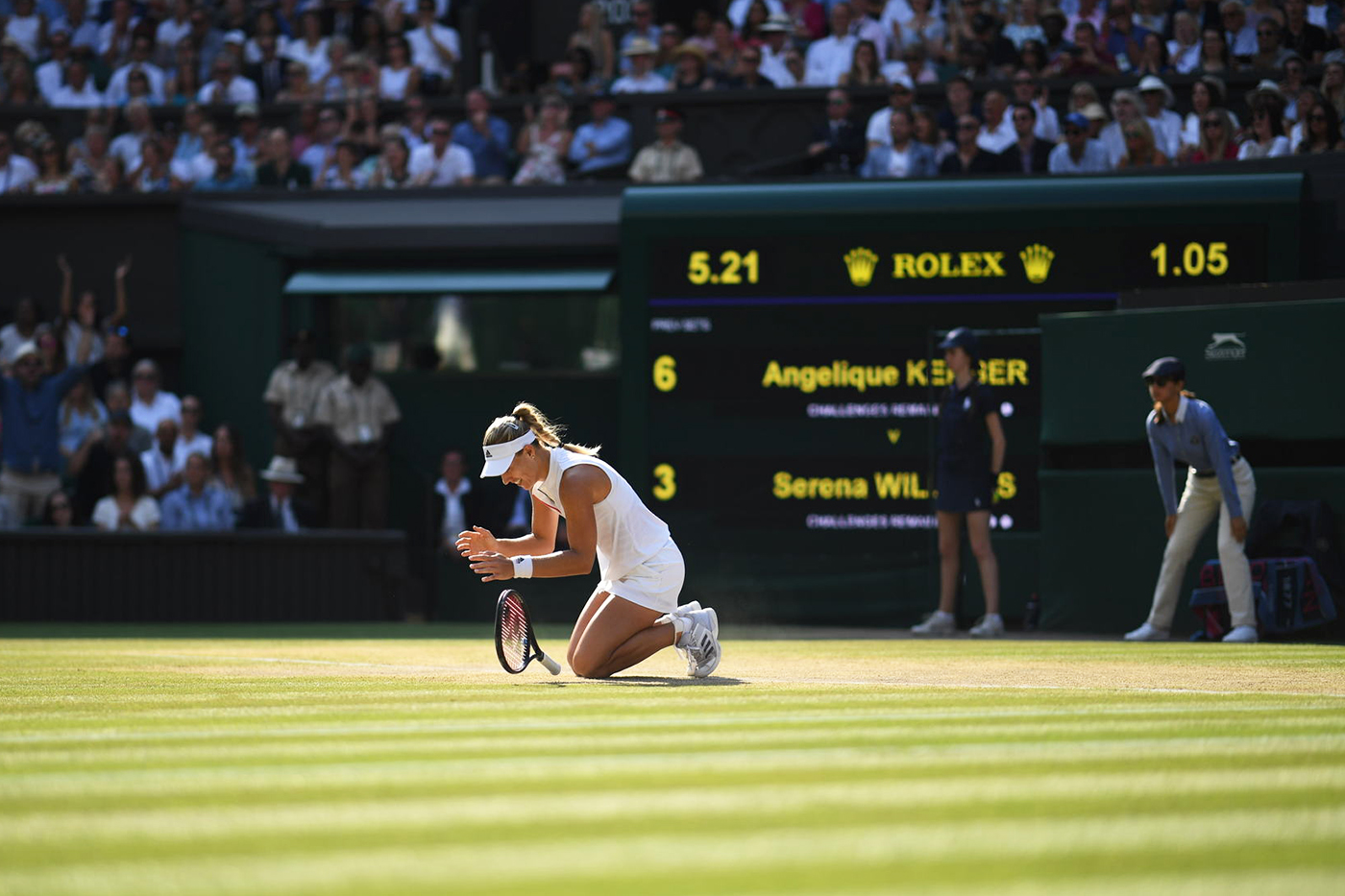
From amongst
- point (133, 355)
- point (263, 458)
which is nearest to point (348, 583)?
point (263, 458)

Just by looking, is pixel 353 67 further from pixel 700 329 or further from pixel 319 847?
pixel 319 847

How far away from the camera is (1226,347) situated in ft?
45.0

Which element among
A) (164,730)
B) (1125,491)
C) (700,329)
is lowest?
(164,730)

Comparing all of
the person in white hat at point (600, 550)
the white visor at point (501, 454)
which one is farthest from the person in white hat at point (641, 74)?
the white visor at point (501, 454)

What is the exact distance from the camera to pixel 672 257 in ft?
52.4

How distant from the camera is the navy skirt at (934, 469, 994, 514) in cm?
1420

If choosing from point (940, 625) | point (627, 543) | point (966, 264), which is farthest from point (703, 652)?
point (966, 264)

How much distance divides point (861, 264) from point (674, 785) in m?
11.0

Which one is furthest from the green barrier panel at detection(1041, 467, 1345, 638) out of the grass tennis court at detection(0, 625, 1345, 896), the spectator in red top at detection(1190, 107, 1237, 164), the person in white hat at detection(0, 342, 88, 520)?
the person in white hat at detection(0, 342, 88, 520)

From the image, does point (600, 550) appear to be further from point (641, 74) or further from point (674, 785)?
point (641, 74)

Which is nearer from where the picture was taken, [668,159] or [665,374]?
[665,374]

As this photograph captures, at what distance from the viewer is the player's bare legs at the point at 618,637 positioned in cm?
888

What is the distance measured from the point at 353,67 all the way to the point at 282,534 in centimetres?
560

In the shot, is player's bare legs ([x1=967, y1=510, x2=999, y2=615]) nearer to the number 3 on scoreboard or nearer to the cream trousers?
the cream trousers
